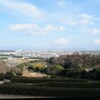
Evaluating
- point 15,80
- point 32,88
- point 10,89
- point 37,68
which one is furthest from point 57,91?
point 37,68

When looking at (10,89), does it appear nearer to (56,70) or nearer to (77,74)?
(77,74)

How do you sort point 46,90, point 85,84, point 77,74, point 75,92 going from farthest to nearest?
1. point 77,74
2. point 85,84
3. point 46,90
4. point 75,92

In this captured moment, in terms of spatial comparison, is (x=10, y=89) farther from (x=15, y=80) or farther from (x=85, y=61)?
(x=85, y=61)

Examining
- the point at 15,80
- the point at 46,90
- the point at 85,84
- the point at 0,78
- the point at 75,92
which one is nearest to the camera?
the point at 75,92

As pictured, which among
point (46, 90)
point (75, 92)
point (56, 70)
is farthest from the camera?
point (56, 70)

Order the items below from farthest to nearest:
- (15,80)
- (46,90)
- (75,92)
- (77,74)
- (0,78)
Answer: (77,74)
(0,78)
(15,80)
(46,90)
(75,92)

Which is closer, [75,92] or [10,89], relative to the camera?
[75,92]

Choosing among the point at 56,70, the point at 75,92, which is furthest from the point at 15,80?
the point at 56,70

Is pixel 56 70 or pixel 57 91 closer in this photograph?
pixel 57 91
